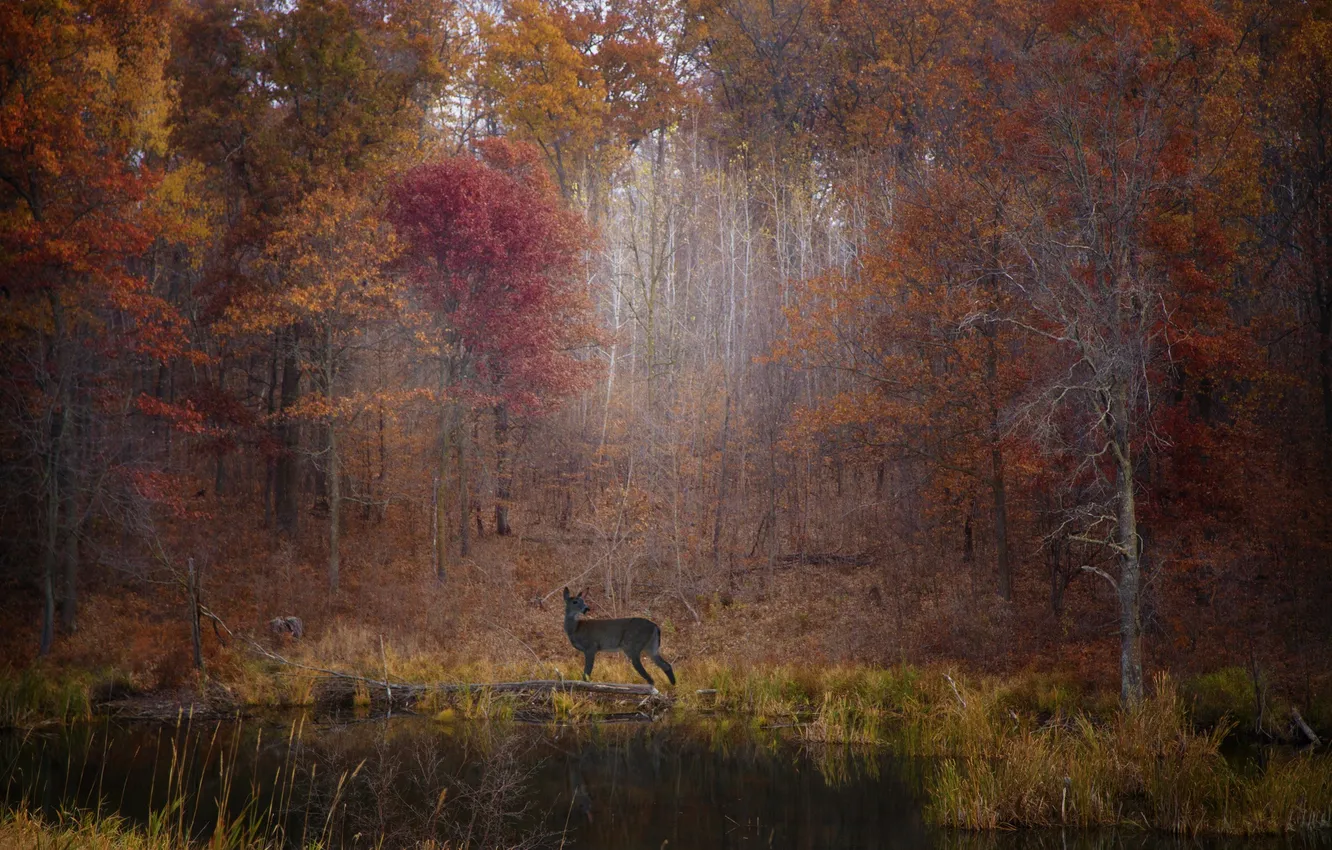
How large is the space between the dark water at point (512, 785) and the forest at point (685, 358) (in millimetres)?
2581

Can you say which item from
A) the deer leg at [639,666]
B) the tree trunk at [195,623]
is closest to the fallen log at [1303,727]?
the deer leg at [639,666]

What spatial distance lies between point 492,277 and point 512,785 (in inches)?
617

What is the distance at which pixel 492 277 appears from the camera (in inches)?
917

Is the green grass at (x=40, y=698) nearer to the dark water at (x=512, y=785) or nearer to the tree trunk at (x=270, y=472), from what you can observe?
the dark water at (x=512, y=785)

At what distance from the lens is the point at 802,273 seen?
26359mm

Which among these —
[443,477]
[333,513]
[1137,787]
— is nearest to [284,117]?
[443,477]

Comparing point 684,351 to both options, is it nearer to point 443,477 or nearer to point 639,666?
point 443,477

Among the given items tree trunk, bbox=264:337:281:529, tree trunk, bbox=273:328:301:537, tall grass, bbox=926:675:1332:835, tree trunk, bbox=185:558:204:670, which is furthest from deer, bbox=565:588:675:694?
tree trunk, bbox=264:337:281:529

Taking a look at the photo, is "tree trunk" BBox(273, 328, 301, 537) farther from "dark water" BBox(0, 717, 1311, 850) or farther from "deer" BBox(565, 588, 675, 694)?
"deer" BBox(565, 588, 675, 694)

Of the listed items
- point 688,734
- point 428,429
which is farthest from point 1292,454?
point 428,429

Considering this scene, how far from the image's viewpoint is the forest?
1664 cm

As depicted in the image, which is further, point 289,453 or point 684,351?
point 684,351

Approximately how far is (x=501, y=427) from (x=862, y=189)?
1141cm

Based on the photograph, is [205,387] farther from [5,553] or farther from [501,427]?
[501,427]
